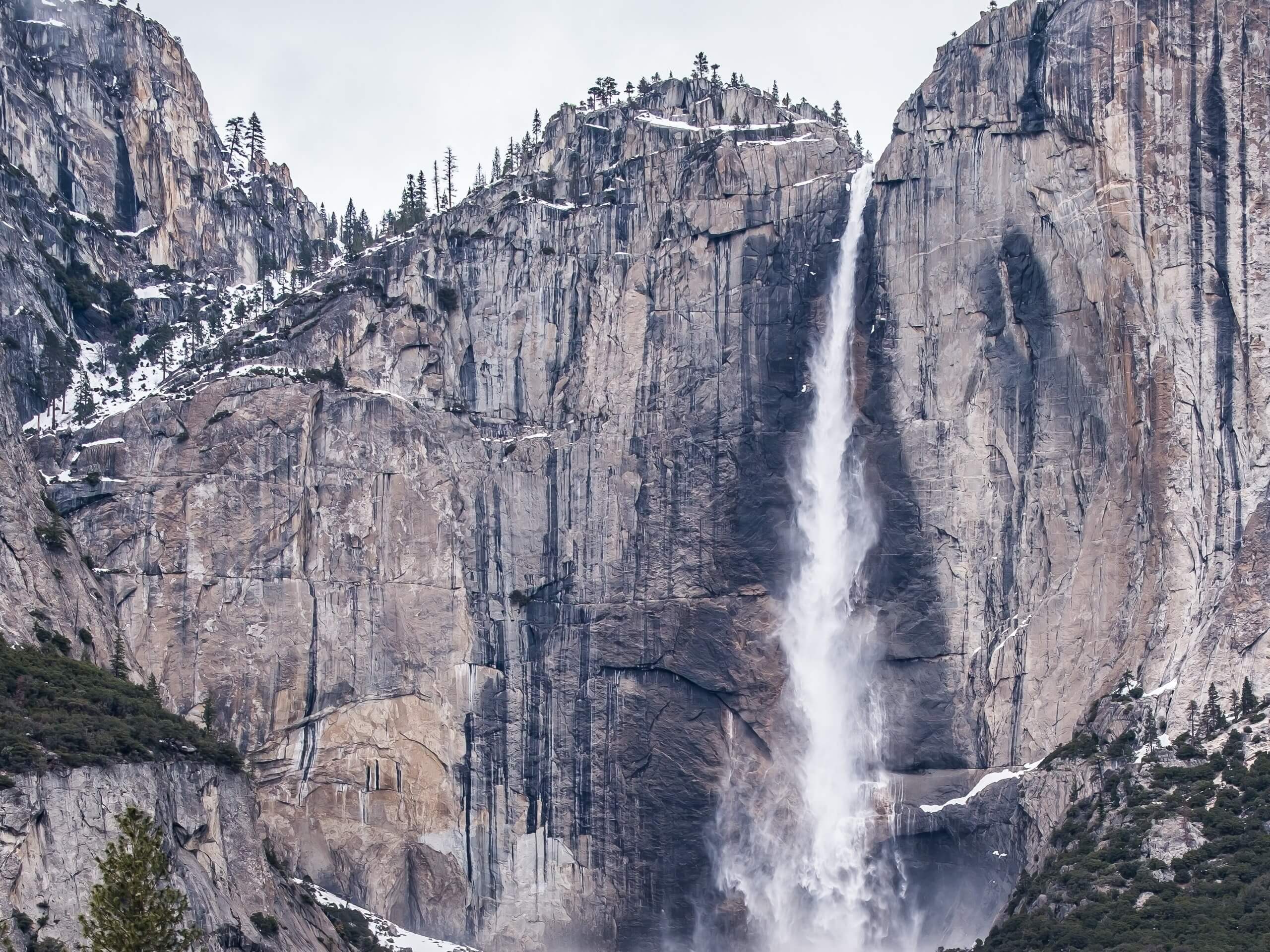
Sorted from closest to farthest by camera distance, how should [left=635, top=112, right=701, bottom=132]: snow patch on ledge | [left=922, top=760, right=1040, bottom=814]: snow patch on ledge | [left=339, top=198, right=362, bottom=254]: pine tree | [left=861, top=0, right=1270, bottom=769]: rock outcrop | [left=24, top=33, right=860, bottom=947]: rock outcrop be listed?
1. [left=861, top=0, right=1270, bottom=769]: rock outcrop
2. [left=922, top=760, right=1040, bottom=814]: snow patch on ledge
3. [left=24, top=33, right=860, bottom=947]: rock outcrop
4. [left=635, top=112, right=701, bottom=132]: snow patch on ledge
5. [left=339, top=198, right=362, bottom=254]: pine tree

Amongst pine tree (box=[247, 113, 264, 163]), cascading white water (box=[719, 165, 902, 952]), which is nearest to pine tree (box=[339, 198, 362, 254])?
pine tree (box=[247, 113, 264, 163])

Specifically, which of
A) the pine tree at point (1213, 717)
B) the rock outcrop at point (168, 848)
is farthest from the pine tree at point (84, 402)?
the pine tree at point (1213, 717)

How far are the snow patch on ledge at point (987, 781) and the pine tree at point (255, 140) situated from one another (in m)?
67.9

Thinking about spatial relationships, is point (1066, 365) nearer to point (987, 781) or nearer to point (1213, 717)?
point (1213, 717)

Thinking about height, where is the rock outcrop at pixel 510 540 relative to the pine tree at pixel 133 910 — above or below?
above

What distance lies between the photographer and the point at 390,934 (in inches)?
3472

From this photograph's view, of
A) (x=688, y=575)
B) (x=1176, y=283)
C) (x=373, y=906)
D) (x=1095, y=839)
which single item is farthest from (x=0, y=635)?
(x=1176, y=283)

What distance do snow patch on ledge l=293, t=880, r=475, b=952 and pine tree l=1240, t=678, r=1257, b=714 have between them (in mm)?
35521

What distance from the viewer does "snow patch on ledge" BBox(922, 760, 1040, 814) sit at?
86.3 meters

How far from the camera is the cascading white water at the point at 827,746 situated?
90438mm

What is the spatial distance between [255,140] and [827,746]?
208ft

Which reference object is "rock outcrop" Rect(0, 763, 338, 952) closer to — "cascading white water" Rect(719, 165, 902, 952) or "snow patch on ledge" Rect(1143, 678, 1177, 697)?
"cascading white water" Rect(719, 165, 902, 952)

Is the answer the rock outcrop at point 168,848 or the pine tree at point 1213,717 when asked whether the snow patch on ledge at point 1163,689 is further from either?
the rock outcrop at point 168,848

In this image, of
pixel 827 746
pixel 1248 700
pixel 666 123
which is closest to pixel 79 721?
pixel 827 746
